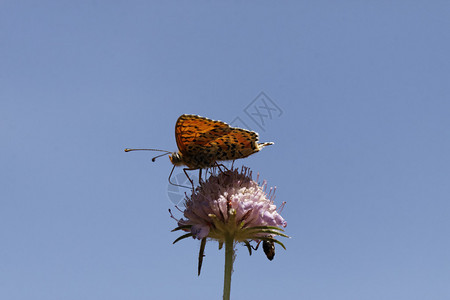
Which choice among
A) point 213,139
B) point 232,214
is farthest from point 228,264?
point 213,139

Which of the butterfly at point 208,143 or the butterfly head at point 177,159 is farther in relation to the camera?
the butterfly head at point 177,159

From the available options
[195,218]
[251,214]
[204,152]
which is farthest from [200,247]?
[204,152]

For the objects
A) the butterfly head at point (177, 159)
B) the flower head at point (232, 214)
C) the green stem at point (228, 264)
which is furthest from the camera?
the butterfly head at point (177, 159)

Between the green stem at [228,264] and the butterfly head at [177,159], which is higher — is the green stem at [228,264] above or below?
below

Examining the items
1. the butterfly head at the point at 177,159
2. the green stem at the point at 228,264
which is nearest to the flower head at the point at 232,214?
the green stem at the point at 228,264

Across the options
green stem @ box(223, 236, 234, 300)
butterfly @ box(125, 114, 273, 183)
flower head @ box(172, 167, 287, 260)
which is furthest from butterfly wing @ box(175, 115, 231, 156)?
green stem @ box(223, 236, 234, 300)

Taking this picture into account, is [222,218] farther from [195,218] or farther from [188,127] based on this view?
[188,127]

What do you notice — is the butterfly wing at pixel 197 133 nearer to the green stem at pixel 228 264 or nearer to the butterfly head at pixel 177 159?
the butterfly head at pixel 177 159
